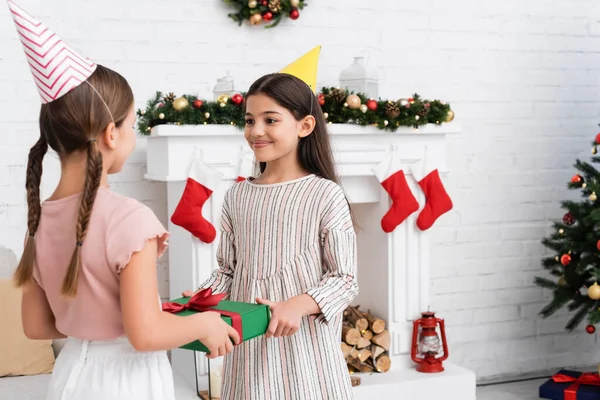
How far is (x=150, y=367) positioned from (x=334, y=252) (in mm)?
546

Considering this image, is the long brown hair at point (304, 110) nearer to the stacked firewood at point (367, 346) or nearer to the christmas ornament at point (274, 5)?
the stacked firewood at point (367, 346)

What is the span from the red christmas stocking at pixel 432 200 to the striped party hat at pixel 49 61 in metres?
2.11

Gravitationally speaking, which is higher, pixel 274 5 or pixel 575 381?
pixel 274 5

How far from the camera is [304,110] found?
1.85 meters

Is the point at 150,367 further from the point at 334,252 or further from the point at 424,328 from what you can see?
the point at 424,328

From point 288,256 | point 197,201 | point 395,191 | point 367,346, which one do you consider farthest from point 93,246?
point 367,346

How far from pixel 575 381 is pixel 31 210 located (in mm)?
2859

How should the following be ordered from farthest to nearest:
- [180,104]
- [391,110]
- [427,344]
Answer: [427,344]
[391,110]
[180,104]

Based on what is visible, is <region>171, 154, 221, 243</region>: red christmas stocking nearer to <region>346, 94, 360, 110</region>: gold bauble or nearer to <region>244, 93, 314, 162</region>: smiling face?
<region>346, 94, 360, 110</region>: gold bauble

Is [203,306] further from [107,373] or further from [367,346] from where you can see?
[367,346]

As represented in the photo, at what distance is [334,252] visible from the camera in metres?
1.75

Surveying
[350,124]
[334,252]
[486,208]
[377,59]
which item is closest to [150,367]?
[334,252]

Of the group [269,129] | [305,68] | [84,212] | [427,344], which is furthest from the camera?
[427,344]

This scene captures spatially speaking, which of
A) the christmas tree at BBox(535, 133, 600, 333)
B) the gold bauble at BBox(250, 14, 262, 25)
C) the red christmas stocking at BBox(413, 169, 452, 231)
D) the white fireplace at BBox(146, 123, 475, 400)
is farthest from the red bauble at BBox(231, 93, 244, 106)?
the christmas tree at BBox(535, 133, 600, 333)
